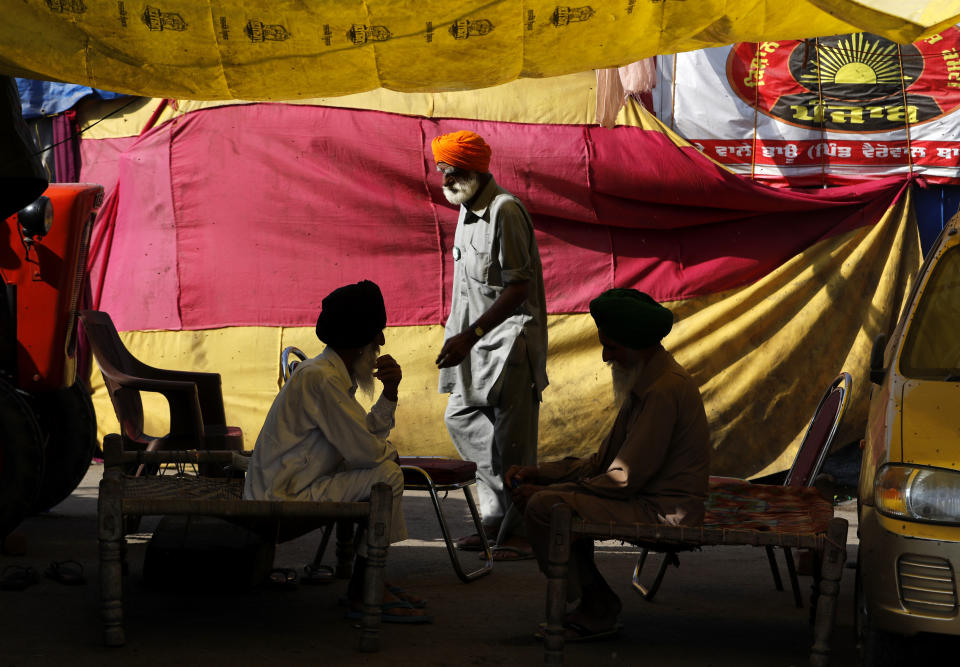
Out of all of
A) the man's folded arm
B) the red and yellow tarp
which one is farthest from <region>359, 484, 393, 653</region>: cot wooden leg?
the red and yellow tarp

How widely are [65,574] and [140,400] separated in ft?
5.36

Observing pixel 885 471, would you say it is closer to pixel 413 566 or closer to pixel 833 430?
pixel 833 430

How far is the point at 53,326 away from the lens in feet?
18.1

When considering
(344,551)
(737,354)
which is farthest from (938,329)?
(737,354)

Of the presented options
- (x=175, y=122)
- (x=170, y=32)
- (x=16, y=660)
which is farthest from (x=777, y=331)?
(x=16, y=660)

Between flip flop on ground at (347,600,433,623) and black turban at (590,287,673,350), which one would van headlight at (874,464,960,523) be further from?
flip flop on ground at (347,600,433,623)

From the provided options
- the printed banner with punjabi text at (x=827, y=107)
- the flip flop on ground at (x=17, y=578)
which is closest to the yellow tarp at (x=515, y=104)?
the printed banner with punjabi text at (x=827, y=107)

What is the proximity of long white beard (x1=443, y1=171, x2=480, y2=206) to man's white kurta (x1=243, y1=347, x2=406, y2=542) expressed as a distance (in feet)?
5.80

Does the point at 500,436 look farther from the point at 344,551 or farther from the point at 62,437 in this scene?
the point at 62,437

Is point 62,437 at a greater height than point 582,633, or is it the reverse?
point 62,437

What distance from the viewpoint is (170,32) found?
4379 millimetres

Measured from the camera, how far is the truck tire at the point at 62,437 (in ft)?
19.1

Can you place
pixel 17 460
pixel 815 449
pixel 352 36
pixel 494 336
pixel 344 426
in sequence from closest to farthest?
pixel 344 426
pixel 815 449
pixel 352 36
pixel 17 460
pixel 494 336

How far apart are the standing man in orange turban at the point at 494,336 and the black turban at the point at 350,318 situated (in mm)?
1256
